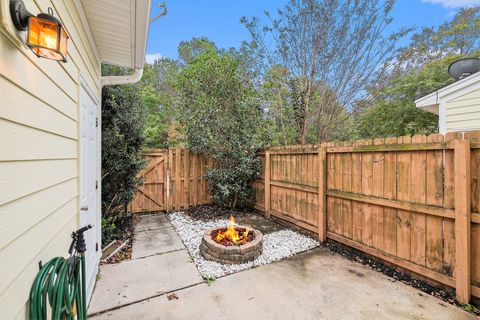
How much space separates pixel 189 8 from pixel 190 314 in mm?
9863

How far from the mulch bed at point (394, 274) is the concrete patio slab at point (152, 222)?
140 inches

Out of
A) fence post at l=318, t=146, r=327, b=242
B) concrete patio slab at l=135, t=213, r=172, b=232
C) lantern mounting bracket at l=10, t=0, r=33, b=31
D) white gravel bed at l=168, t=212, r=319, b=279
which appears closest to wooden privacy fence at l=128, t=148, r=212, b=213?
concrete patio slab at l=135, t=213, r=172, b=232

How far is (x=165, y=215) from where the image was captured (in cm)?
584

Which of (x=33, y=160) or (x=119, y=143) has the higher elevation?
(x=119, y=143)

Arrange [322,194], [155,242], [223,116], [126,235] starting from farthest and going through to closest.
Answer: [223,116]
[126,235]
[155,242]
[322,194]

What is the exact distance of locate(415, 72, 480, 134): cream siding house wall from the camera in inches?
151

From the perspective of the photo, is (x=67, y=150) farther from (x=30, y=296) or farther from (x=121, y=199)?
Answer: (x=121, y=199)

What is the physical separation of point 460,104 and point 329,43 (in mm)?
2926

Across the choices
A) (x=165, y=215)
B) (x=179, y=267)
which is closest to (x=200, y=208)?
(x=165, y=215)

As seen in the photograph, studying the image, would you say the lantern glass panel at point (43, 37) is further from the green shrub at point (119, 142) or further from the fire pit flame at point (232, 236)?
the green shrub at point (119, 142)

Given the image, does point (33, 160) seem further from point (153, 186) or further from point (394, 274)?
point (153, 186)

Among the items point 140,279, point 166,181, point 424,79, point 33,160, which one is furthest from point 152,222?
point 424,79

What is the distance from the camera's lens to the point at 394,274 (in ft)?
9.56

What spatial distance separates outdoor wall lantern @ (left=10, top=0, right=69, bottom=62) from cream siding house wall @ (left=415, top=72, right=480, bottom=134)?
5667 millimetres
